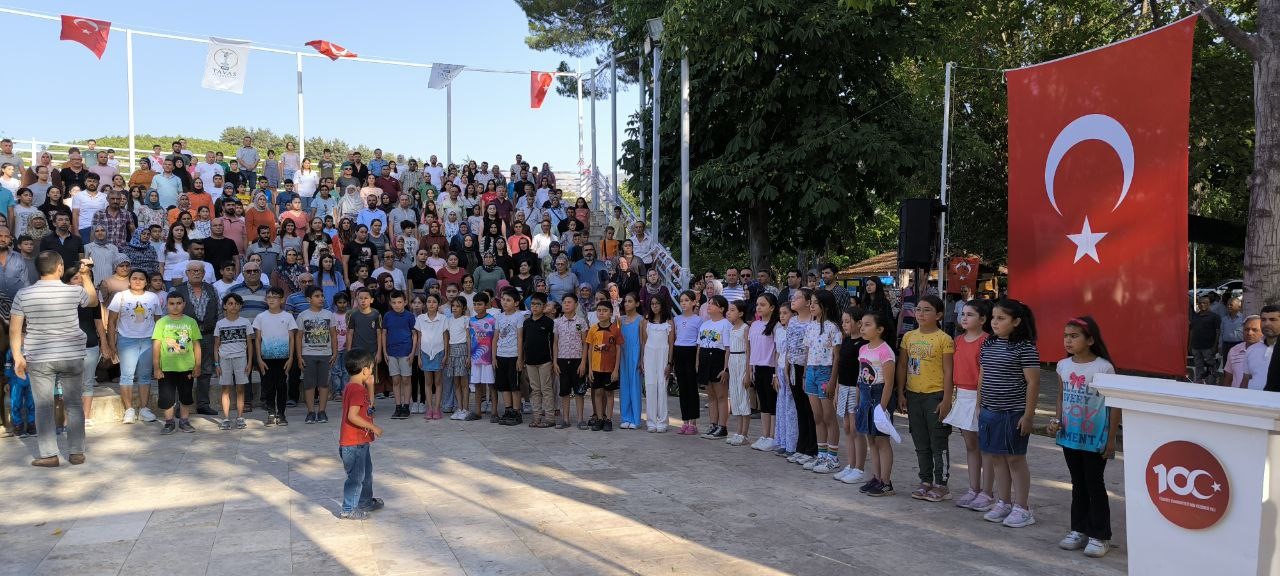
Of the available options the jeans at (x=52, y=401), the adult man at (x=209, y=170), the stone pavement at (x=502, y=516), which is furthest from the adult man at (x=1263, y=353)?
the adult man at (x=209, y=170)

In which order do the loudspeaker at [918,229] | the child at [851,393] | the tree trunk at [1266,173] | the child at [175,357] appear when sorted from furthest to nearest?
the loudspeaker at [918,229], the child at [175,357], the tree trunk at [1266,173], the child at [851,393]

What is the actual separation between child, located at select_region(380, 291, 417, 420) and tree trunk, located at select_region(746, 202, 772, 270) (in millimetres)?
9788

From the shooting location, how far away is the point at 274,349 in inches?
390

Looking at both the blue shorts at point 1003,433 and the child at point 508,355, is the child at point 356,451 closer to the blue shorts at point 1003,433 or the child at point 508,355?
the child at point 508,355

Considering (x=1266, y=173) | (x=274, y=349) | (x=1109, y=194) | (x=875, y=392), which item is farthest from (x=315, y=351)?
(x=1266, y=173)

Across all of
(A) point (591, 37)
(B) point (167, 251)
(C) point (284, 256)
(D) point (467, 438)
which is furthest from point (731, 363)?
(A) point (591, 37)

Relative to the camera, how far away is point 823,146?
54.5 feet

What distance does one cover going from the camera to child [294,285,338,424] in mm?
10008

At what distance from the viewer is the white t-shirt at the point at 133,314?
948 cm

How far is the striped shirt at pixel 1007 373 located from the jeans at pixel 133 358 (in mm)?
8846

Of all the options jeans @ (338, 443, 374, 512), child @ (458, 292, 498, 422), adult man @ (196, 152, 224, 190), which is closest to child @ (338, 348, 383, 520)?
jeans @ (338, 443, 374, 512)

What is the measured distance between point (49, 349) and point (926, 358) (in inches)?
300

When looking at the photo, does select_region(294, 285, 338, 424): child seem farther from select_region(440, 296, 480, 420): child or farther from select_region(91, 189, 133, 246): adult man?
select_region(91, 189, 133, 246): adult man

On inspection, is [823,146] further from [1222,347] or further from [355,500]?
[355,500]
